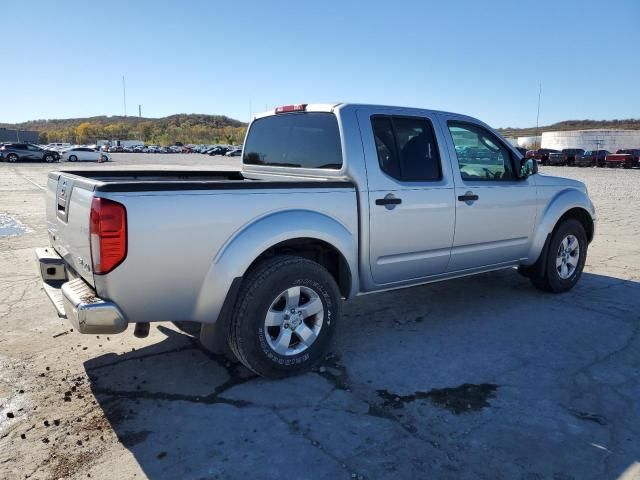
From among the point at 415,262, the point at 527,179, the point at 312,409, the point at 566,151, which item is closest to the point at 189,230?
the point at 312,409

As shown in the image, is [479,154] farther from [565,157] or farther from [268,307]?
[565,157]

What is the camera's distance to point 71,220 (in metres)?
3.29

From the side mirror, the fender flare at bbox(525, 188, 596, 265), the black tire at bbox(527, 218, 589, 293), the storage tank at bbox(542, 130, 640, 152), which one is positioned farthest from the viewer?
the storage tank at bbox(542, 130, 640, 152)

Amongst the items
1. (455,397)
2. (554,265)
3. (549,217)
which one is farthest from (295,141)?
(554,265)

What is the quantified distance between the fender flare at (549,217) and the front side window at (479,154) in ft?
2.11

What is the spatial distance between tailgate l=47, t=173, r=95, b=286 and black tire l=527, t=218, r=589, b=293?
179 inches

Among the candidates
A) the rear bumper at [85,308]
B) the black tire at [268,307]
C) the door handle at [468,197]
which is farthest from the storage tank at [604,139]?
the rear bumper at [85,308]

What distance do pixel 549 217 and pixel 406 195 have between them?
2142 mm

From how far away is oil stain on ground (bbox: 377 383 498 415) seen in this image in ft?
10.7

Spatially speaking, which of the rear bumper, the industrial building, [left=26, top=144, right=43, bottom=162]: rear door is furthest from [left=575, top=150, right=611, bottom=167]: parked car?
the industrial building

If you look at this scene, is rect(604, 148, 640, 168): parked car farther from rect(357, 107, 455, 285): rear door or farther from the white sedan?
rect(357, 107, 455, 285): rear door

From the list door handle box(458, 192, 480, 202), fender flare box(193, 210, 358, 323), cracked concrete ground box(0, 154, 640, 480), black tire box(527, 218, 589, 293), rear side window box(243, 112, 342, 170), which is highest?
rear side window box(243, 112, 342, 170)

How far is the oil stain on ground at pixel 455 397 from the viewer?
325cm

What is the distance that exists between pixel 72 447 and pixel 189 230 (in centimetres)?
137
